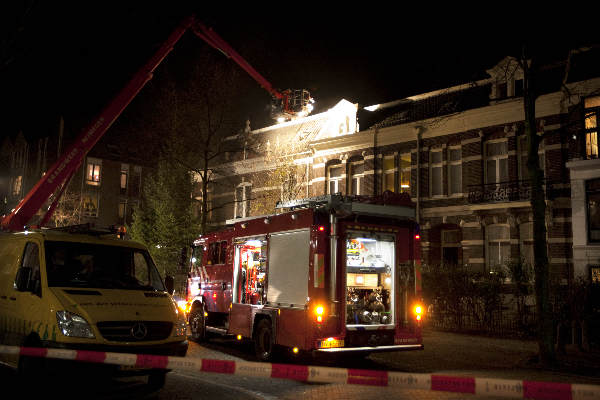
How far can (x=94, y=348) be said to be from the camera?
632 cm

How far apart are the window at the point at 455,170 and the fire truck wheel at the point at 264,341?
16.3 m

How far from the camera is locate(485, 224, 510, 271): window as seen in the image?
73.6ft

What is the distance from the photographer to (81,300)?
658 cm

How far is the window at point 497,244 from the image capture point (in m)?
22.4

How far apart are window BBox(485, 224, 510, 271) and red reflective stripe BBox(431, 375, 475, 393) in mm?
19384

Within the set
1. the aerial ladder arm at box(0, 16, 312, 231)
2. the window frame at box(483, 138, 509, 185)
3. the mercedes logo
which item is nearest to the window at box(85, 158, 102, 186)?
the aerial ladder arm at box(0, 16, 312, 231)

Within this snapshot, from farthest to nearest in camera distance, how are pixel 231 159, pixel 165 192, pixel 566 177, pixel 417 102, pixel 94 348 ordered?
pixel 231 159 < pixel 165 192 < pixel 417 102 < pixel 566 177 < pixel 94 348

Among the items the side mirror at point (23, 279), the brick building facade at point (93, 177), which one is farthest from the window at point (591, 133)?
the brick building facade at point (93, 177)

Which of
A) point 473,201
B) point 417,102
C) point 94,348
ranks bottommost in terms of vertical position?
point 94,348

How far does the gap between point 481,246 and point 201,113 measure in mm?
14232

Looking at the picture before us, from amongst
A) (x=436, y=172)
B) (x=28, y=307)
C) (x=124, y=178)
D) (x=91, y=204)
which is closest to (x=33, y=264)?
(x=28, y=307)

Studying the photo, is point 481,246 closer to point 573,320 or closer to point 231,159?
point 573,320

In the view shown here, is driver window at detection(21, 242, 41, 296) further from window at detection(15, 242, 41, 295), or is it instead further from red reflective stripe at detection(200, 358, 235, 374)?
red reflective stripe at detection(200, 358, 235, 374)

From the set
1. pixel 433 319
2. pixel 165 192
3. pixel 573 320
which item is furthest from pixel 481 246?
pixel 165 192
